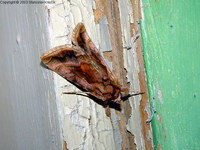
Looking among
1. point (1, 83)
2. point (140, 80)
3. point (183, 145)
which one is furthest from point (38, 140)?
point (183, 145)

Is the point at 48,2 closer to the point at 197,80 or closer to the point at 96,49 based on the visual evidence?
the point at 96,49

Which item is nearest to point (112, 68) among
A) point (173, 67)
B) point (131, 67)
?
point (131, 67)

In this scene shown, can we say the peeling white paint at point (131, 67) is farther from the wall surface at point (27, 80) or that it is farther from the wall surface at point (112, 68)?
the wall surface at point (27, 80)

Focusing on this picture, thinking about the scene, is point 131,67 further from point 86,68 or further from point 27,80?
point 27,80

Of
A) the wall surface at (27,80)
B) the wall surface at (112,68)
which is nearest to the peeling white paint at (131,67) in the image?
the wall surface at (112,68)
